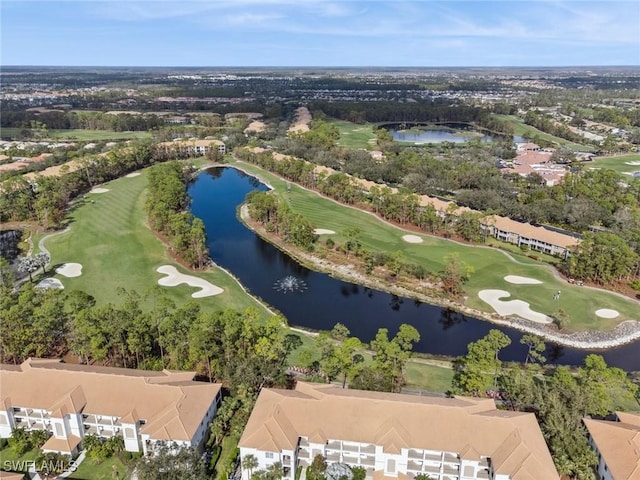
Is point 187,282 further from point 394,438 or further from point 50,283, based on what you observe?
point 394,438

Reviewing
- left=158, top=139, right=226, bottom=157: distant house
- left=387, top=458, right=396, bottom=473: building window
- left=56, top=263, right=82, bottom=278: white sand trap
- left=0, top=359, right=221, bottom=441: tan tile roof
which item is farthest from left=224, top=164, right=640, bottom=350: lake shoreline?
left=158, top=139, right=226, bottom=157: distant house

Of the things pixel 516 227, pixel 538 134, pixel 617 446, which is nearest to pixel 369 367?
pixel 617 446

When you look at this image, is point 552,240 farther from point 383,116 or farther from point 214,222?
point 383,116

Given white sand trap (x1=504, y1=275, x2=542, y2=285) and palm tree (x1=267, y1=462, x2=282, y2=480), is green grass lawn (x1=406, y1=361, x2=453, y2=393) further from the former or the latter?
white sand trap (x1=504, y1=275, x2=542, y2=285)

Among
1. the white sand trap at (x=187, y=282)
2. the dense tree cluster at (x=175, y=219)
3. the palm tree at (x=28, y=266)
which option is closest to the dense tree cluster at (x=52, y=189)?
the dense tree cluster at (x=175, y=219)

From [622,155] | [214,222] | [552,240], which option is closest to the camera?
[552,240]

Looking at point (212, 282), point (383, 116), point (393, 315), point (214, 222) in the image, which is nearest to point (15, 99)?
point (383, 116)
